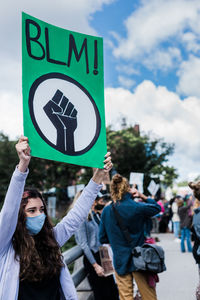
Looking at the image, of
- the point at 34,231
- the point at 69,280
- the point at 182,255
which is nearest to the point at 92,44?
the point at 34,231

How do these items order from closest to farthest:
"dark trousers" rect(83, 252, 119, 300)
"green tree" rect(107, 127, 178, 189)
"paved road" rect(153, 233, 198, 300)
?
"dark trousers" rect(83, 252, 119, 300), "paved road" rect(153, 233, 198, 300), "green tree" rect(107, 127, 178, 189)

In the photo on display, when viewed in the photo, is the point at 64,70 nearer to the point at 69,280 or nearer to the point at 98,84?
the point at 98,84

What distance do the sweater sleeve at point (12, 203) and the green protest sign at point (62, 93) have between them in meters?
0.21

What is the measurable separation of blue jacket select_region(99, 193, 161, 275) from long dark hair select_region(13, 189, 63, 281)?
210cm

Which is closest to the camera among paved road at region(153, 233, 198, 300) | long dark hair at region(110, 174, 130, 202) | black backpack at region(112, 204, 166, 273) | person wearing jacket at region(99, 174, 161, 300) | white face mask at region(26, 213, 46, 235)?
white face mask at region(26, 213, 46, 235)

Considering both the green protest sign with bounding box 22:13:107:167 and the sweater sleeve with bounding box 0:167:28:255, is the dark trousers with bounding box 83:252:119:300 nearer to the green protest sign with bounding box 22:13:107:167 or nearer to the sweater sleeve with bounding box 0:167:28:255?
the green protest sign with bounding box 22:13:107:167

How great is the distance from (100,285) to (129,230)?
1.27 metres

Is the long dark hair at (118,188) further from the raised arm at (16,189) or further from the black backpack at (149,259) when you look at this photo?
the raised arm at (16,189)

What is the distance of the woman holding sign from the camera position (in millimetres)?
2086

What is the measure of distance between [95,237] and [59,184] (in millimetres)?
29686

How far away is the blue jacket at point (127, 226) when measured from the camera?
4.43m

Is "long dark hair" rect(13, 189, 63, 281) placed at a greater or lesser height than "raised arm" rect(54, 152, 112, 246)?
lesser

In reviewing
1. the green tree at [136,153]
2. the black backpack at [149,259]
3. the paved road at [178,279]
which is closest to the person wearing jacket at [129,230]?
the black backpack at [149,259]

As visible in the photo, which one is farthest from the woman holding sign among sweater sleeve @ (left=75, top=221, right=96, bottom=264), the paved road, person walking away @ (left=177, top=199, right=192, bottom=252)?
person walking away @ (left=177, top=199, right=192, bottom=252)
